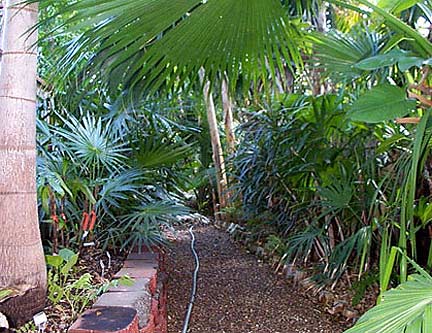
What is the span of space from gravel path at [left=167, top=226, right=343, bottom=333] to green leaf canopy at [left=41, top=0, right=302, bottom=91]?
1410 millimetres

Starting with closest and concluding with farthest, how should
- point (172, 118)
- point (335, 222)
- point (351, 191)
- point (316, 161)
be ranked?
1. point (351, 191)
2. point (316, 161)
3. point (335, 222)
4. point (172, 118)

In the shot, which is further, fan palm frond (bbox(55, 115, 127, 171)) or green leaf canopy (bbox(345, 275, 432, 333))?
fan palm frond (bbox(55, 115, 127, 171))

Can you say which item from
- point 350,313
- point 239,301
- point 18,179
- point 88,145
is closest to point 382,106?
point 18,179

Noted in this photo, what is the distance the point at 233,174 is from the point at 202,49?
112 inches

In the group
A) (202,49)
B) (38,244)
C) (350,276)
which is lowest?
(350,276)

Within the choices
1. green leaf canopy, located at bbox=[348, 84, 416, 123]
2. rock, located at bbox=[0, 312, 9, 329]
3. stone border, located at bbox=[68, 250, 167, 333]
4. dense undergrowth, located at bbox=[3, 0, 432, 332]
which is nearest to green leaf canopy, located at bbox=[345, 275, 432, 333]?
dense undergrowth, located at bbox=[3, 0, 432, 332]

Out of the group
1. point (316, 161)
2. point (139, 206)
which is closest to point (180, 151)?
point (139, 206)

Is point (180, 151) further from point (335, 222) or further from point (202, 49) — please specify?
point (202, 49)

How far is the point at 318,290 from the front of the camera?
8.64 feet

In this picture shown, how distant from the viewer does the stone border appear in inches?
52.3

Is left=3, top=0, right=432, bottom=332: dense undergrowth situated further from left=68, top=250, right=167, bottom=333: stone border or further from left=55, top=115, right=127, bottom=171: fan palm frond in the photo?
left=68, top=250, right=167, bottom=333: stone border

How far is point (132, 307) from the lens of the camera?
59.1 inches

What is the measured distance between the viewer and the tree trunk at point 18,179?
144 cm

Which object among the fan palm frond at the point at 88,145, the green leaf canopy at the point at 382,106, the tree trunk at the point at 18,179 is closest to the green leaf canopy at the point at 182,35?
the tree trunk at the point at 18,179
